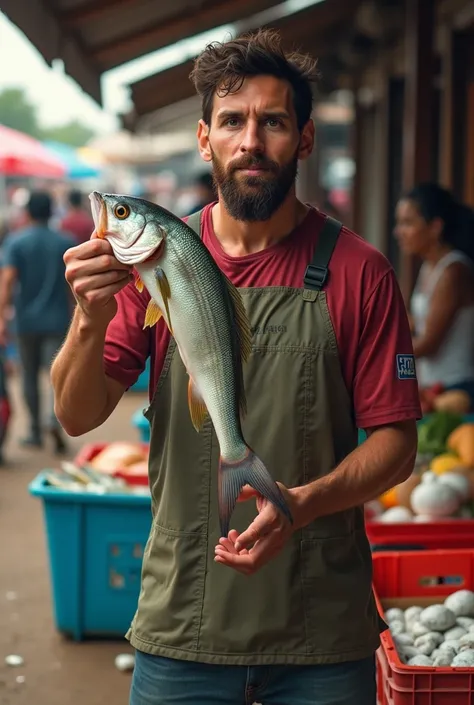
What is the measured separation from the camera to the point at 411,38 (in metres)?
7.95

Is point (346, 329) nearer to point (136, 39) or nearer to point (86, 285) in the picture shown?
point (86, 285)

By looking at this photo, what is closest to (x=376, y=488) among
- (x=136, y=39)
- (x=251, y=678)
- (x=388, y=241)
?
(x=251, y=678)

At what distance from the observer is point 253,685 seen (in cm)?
236

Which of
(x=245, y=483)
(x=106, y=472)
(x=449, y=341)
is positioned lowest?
(x=106, y=472)

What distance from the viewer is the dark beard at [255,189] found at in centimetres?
234

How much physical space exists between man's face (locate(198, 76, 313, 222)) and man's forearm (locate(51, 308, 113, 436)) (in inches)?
17.2

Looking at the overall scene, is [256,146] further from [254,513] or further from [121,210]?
[254,513]

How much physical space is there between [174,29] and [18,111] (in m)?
129

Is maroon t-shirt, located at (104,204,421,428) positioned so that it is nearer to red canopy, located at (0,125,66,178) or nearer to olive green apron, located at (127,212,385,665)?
olive green apron, located at (127,212,385,665)

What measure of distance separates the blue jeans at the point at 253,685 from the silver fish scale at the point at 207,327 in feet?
1.80

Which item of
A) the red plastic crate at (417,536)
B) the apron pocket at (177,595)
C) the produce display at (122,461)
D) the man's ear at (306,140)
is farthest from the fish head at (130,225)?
the produce display at (122,461)

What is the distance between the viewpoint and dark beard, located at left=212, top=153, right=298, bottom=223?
234cm

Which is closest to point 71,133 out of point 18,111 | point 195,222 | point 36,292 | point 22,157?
point 18,111

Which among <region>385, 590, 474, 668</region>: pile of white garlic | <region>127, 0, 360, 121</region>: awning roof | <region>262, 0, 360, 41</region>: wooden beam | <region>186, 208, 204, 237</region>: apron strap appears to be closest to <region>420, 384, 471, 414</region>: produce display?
<region>385, 590, 474, 668</region>: pile of white garlic
